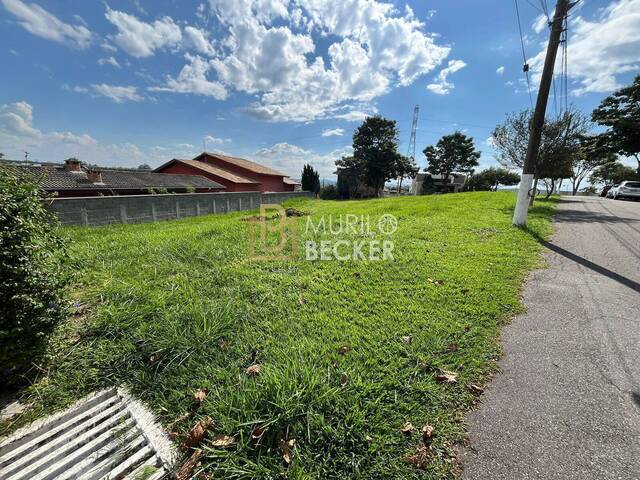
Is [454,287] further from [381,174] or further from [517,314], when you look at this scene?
[381,174]

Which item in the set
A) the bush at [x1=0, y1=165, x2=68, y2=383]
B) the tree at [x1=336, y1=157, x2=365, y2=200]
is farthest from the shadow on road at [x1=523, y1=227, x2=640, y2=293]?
the tree at [x1=336, y1=157, x2=365, y2=200]

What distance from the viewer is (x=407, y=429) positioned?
5.35 ft

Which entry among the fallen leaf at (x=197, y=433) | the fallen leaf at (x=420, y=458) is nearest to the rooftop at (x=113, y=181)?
the fallen leaf at (x=197, y=433)

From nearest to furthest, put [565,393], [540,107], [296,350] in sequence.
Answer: [565,393] → [296,350] → [540,107]

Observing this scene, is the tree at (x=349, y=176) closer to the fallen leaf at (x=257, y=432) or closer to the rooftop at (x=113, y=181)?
the rooftop at (x=113, y=181)

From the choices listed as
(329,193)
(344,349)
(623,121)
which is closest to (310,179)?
(329,193)

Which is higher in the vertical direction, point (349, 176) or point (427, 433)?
point (349, 176)

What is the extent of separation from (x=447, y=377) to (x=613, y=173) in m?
51.8

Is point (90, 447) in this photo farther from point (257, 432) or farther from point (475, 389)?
point (475, 389)

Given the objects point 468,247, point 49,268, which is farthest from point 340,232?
point 49,268

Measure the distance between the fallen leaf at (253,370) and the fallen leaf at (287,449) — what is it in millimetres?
620

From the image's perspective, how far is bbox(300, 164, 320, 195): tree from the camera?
36.2 meters

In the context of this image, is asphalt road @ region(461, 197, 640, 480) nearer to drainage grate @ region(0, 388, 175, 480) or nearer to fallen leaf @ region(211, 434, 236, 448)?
fallen leaf @ region(211, 434, 236, 448)

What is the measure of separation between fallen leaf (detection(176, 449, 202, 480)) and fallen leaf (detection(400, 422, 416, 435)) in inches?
49.6
